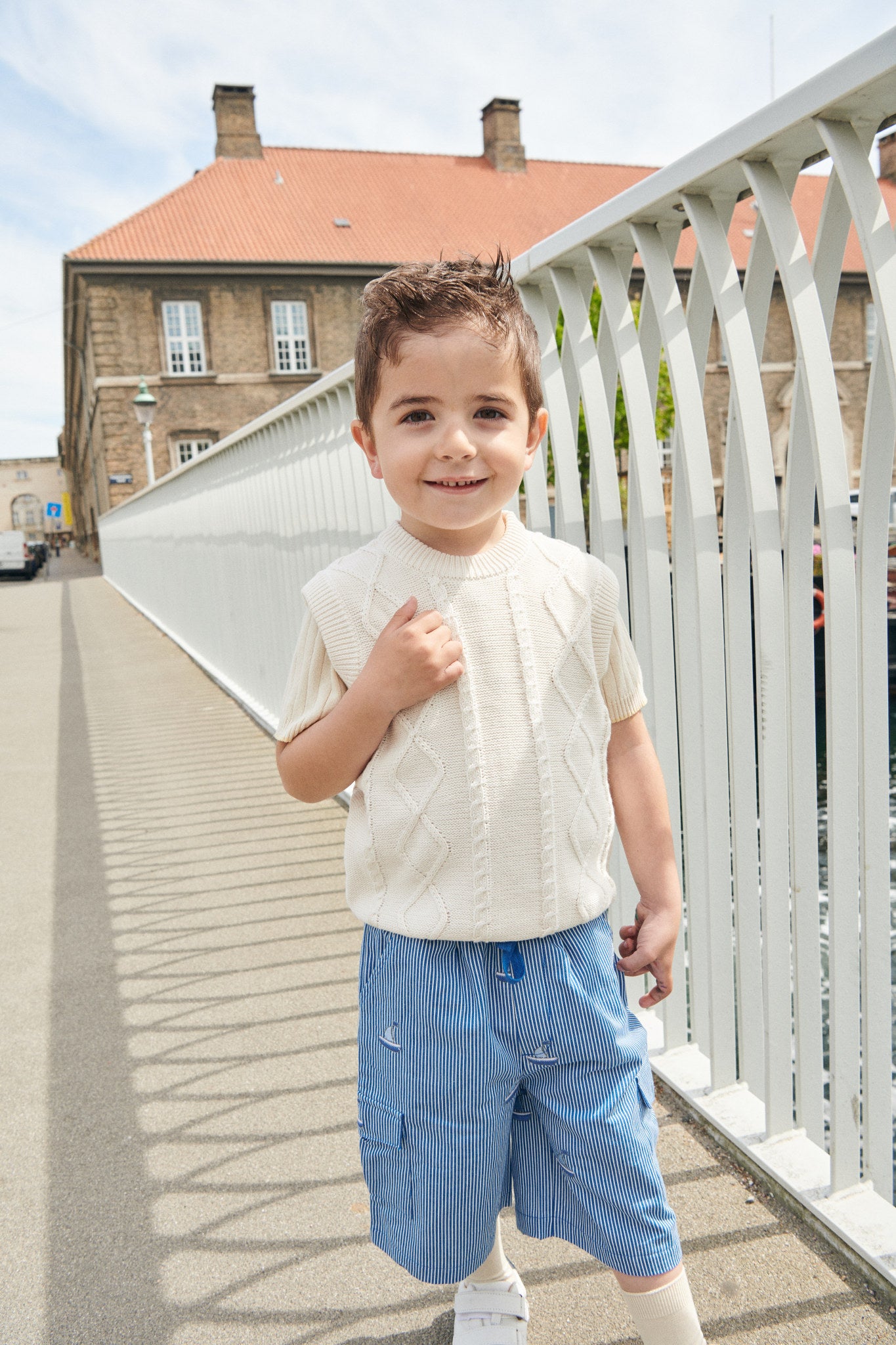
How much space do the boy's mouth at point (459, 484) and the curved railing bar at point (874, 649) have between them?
596mm

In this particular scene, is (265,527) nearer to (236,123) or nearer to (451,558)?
(451,558)

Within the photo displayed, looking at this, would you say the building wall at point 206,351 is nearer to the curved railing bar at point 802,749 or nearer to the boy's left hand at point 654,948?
the curved railing bar at point 802,749

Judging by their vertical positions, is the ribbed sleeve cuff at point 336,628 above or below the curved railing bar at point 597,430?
below

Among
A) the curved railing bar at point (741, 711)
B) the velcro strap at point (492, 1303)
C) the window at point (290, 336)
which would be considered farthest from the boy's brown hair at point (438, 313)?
the window at point (290, 336)

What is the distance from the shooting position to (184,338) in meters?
30.7

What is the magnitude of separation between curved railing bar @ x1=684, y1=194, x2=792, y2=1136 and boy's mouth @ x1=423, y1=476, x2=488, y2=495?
0.68 metres

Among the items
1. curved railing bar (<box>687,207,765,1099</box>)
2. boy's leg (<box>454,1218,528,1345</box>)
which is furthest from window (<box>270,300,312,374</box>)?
boy's leg (<box>454,1218,528,1345</box>)

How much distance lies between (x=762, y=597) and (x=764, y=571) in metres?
0.05

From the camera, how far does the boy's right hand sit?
4.48 ft

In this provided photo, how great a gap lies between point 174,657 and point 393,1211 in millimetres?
9876

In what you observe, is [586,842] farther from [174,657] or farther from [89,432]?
[89,432]

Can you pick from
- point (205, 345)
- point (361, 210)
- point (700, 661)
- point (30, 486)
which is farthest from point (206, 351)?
point (30, 486)

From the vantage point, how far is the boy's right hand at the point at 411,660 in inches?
53.7

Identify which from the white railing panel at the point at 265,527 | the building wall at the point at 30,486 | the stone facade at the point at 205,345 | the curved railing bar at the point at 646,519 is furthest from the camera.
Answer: the building wall at the point at 30,486
